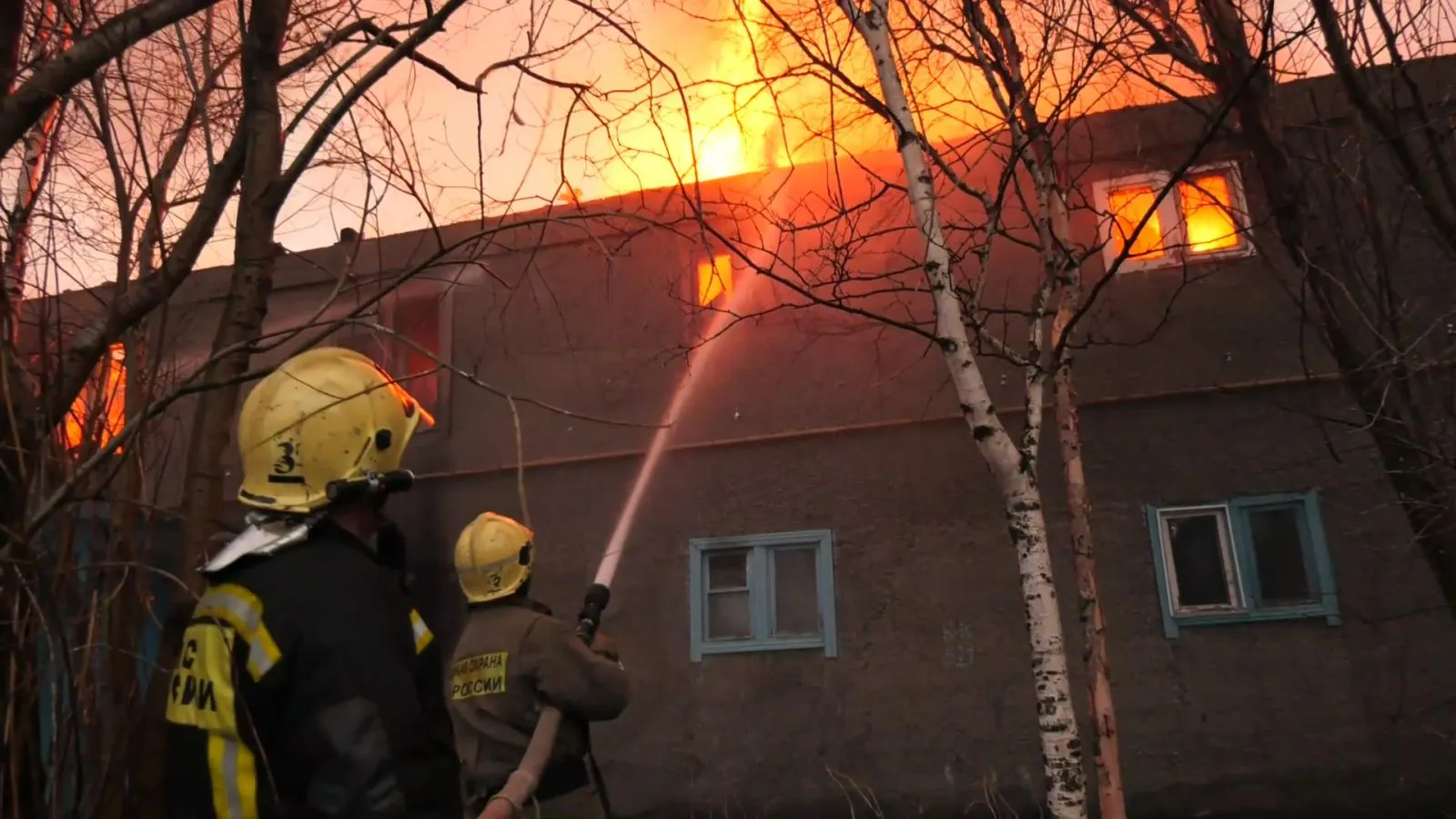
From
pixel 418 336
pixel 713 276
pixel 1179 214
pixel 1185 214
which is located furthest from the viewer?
pixel 418 336

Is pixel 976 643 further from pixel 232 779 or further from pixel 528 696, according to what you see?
pixel 232 779

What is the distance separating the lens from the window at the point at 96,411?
2863mm

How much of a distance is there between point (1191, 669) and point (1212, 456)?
Answer: 4.90 ft

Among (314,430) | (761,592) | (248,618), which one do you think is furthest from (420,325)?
(248,618)

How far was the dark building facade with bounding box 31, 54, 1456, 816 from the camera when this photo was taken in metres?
6.45

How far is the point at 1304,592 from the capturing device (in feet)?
21.9

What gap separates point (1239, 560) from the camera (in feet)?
22.1

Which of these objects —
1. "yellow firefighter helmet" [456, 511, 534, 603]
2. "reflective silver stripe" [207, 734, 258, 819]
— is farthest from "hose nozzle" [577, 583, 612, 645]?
"reflective silver stripe" [207, 734, 258, 819]

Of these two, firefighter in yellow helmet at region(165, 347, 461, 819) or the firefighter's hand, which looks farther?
the firefighter's hand

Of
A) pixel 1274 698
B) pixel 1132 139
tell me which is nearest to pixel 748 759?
pixel 1274 698

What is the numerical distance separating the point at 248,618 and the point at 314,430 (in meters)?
0.51

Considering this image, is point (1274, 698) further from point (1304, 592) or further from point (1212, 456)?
point (1212, 456)

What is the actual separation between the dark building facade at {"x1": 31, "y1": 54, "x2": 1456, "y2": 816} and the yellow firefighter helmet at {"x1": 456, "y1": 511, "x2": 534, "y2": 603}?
263 cm

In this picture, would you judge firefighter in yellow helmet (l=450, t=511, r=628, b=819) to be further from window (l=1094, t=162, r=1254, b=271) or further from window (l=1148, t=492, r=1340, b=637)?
window (l=1094, t=162, r=1254, b=271)
